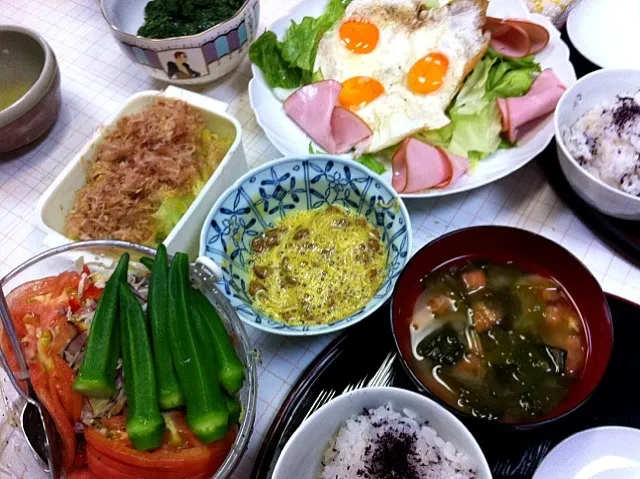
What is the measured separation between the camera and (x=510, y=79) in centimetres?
163

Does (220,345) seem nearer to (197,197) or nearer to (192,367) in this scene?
(192,367)

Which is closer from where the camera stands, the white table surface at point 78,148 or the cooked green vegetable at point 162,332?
the cooked green vegetable at point 162,332

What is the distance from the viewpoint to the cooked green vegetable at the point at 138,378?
937 millimetres

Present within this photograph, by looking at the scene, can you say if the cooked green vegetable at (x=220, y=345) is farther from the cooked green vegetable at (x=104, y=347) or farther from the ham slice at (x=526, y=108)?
the ham slice at (x=526, y=108)

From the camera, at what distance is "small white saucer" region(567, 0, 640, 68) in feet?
5.39

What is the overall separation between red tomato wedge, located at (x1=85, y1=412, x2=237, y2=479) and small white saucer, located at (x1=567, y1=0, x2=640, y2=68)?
1483 millimetres

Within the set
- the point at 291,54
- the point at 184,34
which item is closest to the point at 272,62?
the point at 291,54

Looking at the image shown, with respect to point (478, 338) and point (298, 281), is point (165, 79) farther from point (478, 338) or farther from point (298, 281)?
point (478, 338)

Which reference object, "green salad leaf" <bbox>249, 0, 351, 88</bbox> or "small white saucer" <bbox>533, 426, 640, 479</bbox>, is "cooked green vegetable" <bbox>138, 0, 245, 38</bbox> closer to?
"green salad leaf" <bbox>249, 0, 351, 88</bbox>

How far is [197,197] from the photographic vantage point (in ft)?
4.34

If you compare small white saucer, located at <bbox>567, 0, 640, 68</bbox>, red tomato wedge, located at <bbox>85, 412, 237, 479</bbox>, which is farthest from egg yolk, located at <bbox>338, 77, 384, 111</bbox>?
red tomato wedge, located at <bbox>85, 412, 237, 479</bbox>

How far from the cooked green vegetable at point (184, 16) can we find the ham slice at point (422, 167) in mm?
676

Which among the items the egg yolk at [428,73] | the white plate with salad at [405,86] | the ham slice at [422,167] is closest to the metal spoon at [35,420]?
the white plate with salad at [405,86]

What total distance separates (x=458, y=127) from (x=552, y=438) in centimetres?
85
